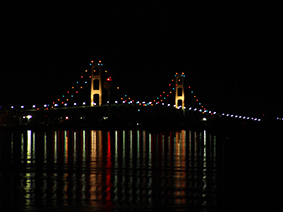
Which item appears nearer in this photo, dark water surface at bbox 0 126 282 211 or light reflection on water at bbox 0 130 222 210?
dark water surface at bbox 0 126 282 211

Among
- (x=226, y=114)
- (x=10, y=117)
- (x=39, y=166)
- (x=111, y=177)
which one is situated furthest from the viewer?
(x=226, y=114)

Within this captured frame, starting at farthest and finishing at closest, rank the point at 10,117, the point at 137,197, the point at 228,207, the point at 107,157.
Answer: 1. the point at 10,117
2. the point at 107,157
3. the point at 137,197
4. the point at 228,207

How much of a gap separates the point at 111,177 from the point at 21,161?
129 inches

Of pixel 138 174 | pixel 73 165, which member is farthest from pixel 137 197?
pixel 73 165

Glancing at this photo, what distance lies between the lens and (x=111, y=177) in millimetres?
8586


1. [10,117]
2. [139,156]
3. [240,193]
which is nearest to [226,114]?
[10,117]

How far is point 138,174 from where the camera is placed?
9.02 meters

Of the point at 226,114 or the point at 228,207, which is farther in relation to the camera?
the point at 226,114

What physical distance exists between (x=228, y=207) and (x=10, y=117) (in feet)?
126

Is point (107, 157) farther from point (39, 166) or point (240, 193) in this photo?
point (240, 193)

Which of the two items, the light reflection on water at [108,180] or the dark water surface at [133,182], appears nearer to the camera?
the dark water surface at [133,182]

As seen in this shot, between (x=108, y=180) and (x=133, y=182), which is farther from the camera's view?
(x=108, y=180)

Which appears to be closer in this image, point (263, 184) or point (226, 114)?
point (263, 184)

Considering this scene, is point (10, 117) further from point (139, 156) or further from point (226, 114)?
point (226, 114)
